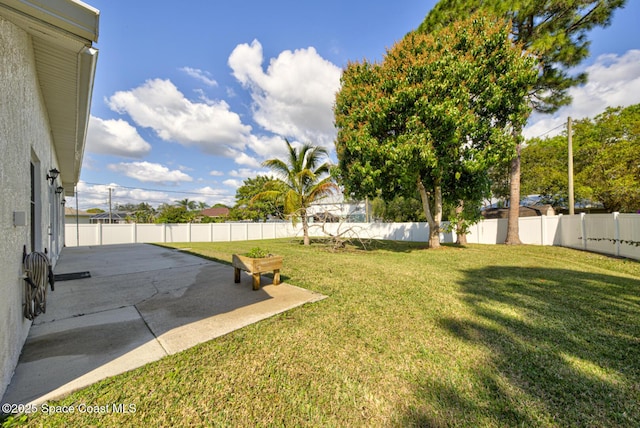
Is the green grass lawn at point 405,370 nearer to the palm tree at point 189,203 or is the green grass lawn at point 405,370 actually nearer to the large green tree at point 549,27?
the large green tree at point 549,27

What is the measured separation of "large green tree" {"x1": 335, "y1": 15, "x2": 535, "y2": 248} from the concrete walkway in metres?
5.72

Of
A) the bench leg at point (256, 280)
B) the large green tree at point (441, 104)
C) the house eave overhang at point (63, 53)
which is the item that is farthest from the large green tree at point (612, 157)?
the house eave overhang at point (63, 53)

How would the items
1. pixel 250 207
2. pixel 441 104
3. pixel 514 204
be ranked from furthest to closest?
pixel 250 207, pixel 514 204, pixel 441 104

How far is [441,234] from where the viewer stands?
1448cm

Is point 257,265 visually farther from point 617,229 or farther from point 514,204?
point 514,204

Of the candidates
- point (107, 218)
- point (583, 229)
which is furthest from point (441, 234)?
point (107, 218)

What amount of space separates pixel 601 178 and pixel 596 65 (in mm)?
6799

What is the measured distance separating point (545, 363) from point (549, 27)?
14804 millimetres

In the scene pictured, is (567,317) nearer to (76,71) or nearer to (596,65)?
(76,71)

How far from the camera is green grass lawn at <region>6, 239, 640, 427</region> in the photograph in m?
1.67

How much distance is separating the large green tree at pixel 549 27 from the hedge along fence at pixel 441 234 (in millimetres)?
1390

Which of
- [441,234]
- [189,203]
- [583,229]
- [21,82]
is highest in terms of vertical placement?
[189,203]

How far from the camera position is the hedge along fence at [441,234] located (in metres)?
8.05

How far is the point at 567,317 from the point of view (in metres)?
3.26
